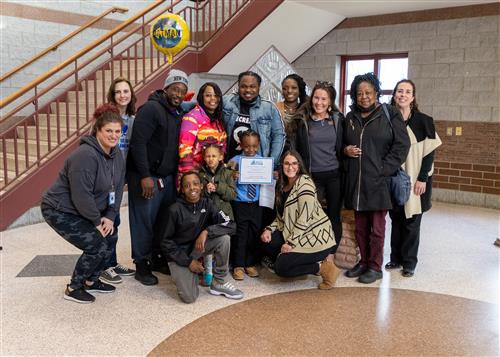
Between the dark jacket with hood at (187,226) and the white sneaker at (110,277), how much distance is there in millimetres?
591

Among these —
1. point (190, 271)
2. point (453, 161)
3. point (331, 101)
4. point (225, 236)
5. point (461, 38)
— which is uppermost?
point (461, 38)

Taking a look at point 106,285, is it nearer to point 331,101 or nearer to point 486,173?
point 331,101

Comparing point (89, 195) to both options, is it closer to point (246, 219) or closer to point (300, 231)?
point (246, 219)

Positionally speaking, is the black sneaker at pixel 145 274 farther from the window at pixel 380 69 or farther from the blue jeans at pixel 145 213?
the window at pixel 380 69

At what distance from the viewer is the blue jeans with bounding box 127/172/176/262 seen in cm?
339

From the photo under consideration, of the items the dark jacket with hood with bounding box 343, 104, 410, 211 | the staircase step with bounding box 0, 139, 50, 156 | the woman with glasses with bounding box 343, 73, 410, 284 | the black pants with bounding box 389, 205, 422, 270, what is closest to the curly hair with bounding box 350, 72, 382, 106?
the woman with glasses with bounding box 343, 73, 410, 284

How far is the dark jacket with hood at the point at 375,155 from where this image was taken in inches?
132

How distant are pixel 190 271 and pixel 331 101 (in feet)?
5.19

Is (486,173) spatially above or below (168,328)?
above

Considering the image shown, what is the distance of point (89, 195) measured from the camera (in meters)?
2.83

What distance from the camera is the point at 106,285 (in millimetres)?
3297

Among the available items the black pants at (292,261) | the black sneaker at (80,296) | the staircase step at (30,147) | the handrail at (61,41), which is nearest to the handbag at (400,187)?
the black pants at (292,261)

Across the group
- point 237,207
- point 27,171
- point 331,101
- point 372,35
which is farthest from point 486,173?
point 27,171

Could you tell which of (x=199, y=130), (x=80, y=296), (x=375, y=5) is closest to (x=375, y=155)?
(x=199, y=130)
